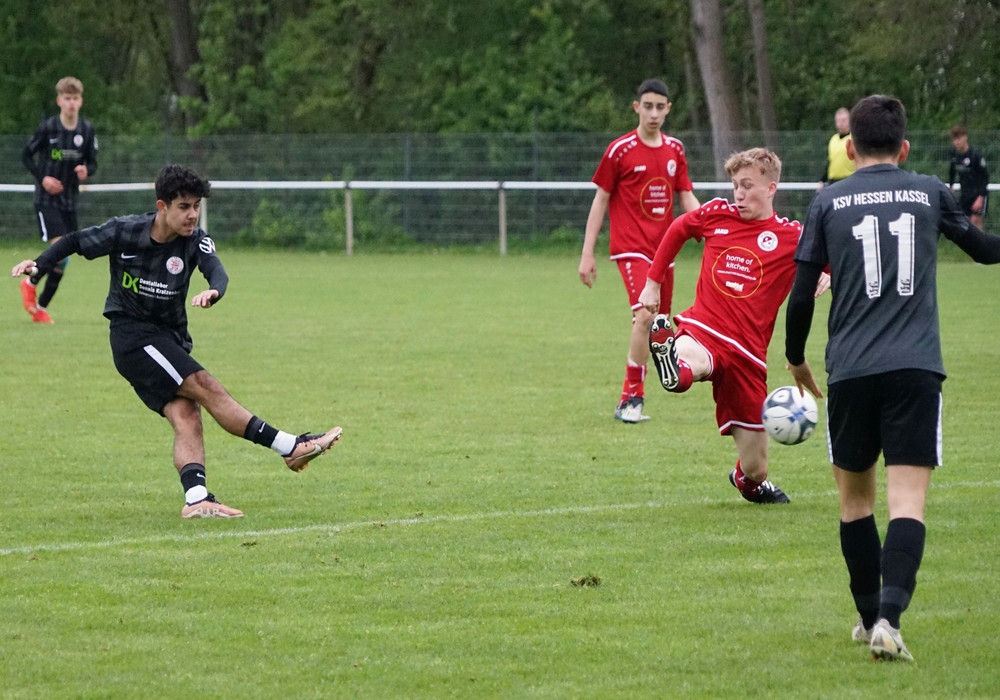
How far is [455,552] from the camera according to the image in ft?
20.3

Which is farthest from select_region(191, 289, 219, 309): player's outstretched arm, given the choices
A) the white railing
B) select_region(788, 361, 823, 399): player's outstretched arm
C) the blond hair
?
the white railing

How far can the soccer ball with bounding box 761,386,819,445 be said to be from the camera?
20.2 ft

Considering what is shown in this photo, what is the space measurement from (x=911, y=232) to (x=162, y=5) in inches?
1589

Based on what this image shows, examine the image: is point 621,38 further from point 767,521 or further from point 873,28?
point 767,521

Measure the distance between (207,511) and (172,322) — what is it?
0.92 m

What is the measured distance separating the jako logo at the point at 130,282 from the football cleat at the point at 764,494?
2.90 metres

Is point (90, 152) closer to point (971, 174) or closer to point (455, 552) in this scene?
point (455, 552)

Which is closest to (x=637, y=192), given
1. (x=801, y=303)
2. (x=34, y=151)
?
(x=801, y=303)

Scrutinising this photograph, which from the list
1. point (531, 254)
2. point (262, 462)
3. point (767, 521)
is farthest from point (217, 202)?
point (767, 521)

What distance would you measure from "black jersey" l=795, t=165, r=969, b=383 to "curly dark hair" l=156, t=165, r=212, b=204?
324 cm

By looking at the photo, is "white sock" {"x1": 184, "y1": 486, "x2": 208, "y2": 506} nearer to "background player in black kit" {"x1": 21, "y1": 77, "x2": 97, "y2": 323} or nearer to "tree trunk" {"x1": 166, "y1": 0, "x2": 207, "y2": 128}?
"background player in black kit" {"x1": 21, "y1": 77, "x2": 97, "y2": 323}

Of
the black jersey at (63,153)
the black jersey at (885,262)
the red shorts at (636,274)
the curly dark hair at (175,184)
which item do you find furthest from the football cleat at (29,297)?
the black jersey at (885,262)

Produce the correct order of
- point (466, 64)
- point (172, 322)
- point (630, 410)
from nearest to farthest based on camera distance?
point (172, 322) < point (630, 410) < point (466, 64)

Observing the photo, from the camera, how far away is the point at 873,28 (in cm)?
3278
